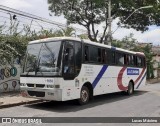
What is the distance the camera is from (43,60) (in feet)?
42.2

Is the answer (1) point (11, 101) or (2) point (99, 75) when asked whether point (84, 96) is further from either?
(1) point (11, 101)

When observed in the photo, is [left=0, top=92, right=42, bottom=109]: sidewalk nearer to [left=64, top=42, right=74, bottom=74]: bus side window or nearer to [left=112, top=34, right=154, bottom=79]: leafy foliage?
[left=64, top=42, right=74, bottom=74]: bus side window

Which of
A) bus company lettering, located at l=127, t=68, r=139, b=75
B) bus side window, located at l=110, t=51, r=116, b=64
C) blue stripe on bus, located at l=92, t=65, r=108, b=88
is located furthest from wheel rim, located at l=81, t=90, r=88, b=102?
bus company lettering, located at l=127, t=68, r=139, b=75

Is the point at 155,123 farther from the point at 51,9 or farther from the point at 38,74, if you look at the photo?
the point at 51,9

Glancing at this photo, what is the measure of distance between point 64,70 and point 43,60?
1048 millimetres

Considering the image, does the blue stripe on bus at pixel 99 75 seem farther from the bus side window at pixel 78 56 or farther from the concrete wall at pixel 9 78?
the concrete wall at pixel 9 78

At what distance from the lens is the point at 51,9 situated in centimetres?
3338

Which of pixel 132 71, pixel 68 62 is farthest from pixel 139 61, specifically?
pixel 68 62

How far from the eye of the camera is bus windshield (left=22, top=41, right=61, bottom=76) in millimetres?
12483

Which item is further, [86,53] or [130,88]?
[130,88]

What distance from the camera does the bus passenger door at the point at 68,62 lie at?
12539 millimetres

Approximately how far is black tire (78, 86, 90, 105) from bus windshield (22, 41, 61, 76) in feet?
6.77

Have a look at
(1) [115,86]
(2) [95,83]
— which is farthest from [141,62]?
(2) [95,83]

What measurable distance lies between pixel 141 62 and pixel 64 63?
10.2 meters
